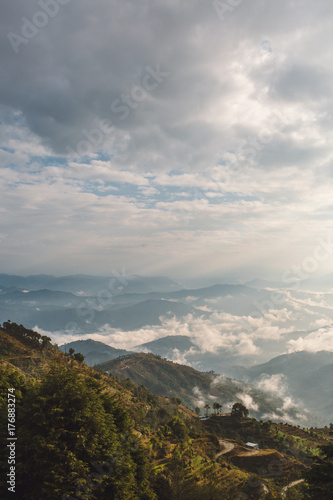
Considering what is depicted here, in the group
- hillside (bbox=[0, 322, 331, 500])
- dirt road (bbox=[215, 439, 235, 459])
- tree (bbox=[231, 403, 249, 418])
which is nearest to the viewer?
hillside (bbox=[0, 322, 331, 500])

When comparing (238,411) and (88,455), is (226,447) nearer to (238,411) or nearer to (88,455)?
(238,411)

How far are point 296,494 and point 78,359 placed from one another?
10933 centimetres

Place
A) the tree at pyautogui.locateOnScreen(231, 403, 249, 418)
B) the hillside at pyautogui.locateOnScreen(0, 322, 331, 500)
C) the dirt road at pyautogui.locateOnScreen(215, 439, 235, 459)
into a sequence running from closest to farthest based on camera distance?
the hillside at pyautogui.locateOnScreen(0, 322, 331, 500) → the dirt road at pyautogui.locateOnScreen(215, 439, 235, 459) → the tree at pyautogui.locateOnScreen(231, 403, 249, 418)

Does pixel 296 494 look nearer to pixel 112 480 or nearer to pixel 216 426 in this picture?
pixel 112 480

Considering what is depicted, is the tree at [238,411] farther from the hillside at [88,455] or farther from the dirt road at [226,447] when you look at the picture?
the hillside at [88,455]

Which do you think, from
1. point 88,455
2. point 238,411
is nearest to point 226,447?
point 238,411

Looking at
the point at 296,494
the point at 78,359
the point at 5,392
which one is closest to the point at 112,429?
the point at 5,392

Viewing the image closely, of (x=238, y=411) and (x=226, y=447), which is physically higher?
(x=226, y=447)

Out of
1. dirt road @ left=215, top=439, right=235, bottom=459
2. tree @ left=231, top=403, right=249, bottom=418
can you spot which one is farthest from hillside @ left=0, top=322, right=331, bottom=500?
tree @ left=231, top=403, right=249, bottom=418

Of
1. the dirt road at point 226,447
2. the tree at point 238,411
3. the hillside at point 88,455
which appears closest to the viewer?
the hillside at point 88,455

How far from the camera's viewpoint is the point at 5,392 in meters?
31.4

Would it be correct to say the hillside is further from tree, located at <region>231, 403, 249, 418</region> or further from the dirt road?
tree, located at <region>231, 403, 249, 418</region>

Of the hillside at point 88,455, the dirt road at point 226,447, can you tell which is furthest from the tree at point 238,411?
the hillside at point 88,455

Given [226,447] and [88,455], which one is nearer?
[88,455]
